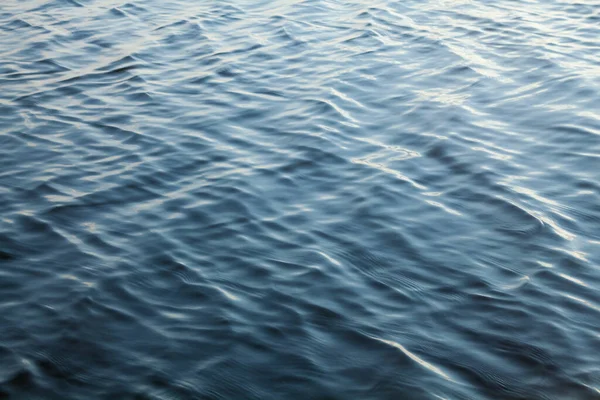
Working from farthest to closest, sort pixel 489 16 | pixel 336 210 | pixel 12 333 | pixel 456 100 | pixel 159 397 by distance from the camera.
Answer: pixel 489 16 < pixel 456 100 < pixel 336 210 < pixel 12 333 < pixel 159 397

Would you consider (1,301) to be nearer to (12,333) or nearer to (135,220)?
(12,333)

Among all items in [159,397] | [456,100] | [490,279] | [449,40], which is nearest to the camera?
[159,397]

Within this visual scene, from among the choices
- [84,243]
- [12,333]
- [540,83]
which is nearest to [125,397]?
[12,333]

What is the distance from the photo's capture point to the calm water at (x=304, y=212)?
15.2 feet

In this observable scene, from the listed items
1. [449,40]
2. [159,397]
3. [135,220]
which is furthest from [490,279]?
[449,40]

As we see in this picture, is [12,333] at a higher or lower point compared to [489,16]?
lower

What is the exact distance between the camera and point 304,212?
6.34 m

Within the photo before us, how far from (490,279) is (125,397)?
2.43 meters

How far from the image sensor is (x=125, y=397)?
440cm

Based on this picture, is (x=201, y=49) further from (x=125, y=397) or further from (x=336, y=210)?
(x=125, y=397)

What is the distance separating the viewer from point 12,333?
494 cm

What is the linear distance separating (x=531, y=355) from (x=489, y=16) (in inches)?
292

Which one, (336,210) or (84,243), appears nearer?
(84,243)

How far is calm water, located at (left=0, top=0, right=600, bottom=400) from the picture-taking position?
4.64 m
